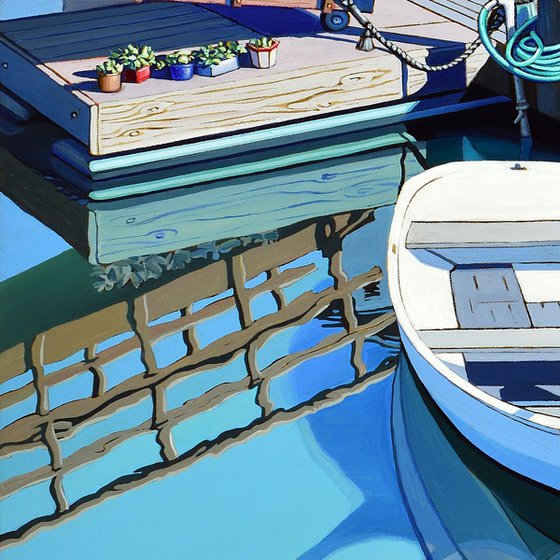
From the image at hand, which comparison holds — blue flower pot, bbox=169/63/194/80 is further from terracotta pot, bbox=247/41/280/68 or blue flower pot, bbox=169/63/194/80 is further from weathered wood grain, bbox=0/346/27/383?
weathered wood grain, bbox=0/346/27/383

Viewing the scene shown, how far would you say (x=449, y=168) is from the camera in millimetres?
5715

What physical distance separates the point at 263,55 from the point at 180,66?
1.65 ft

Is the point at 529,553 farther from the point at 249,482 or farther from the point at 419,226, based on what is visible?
the point at 419,226

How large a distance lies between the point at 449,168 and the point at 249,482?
1900 millimetres

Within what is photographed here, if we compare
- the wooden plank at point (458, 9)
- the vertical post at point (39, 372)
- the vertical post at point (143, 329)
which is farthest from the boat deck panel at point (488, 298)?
the wooden plank at point (458, 9)

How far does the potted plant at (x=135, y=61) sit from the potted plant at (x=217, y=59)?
28cm

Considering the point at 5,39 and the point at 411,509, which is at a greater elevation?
the point at 5,39

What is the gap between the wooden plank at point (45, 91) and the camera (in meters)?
A: 6.58

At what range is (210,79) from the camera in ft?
22.2

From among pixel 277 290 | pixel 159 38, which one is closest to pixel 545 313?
pixel 277 290

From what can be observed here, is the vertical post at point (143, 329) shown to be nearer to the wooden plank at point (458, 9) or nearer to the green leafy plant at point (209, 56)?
the green leafy plant at point (209, 56)

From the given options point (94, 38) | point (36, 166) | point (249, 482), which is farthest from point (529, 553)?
point (94, 38)

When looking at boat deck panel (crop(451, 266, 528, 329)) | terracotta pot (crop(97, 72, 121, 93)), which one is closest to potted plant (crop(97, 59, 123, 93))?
terracotta pot (crop(97, 72, 121, 93))

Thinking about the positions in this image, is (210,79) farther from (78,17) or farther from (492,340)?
(492,340)
